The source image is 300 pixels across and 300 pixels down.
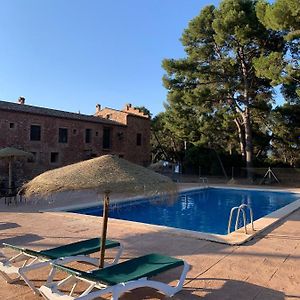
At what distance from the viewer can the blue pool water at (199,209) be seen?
12.1 meters

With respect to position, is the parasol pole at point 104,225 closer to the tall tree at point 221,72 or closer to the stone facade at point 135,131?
the tall tree at point 221,72

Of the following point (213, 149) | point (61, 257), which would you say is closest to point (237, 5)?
point (213, 149)

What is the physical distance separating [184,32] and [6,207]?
22.2 metres

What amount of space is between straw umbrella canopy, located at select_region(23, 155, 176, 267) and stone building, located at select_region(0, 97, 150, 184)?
19.3 m

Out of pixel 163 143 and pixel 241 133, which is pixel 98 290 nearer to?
pixel 241 133

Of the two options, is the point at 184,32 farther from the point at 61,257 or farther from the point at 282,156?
the point at 61,257

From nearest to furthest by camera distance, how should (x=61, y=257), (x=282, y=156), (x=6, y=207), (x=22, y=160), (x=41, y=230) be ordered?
(x=61, y=257)
(x=41, y=230)
(x=6, y=207)
(x=22, y=160)
(x=282, y=156)

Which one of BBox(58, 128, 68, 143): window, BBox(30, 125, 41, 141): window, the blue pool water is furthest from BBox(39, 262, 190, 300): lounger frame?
BBox(58, 128, 68, 143): window

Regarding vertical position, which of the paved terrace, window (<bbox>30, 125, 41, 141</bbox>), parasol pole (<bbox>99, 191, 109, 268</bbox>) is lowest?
the paved terrace

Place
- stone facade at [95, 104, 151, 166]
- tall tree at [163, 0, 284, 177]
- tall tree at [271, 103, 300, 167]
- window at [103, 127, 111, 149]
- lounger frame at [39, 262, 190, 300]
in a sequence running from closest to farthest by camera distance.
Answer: lounger frame at [39, 262, 190, 300] < tall tree at [163, 0, 284, 177] < tall tree at [271, 103, 300, 167] < window at [103, 127, 111, 149] < stone facade at [95, 104, 151, 166]

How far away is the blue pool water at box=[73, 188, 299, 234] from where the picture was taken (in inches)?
477

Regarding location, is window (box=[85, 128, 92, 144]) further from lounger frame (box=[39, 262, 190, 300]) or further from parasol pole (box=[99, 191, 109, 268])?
lounger frame (box=[39, 262, 190, 300])

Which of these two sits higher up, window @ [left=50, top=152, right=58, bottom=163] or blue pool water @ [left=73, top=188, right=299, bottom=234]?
window @ [left=50, top=152, right=58, bottom=163]

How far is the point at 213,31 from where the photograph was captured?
27.7m
